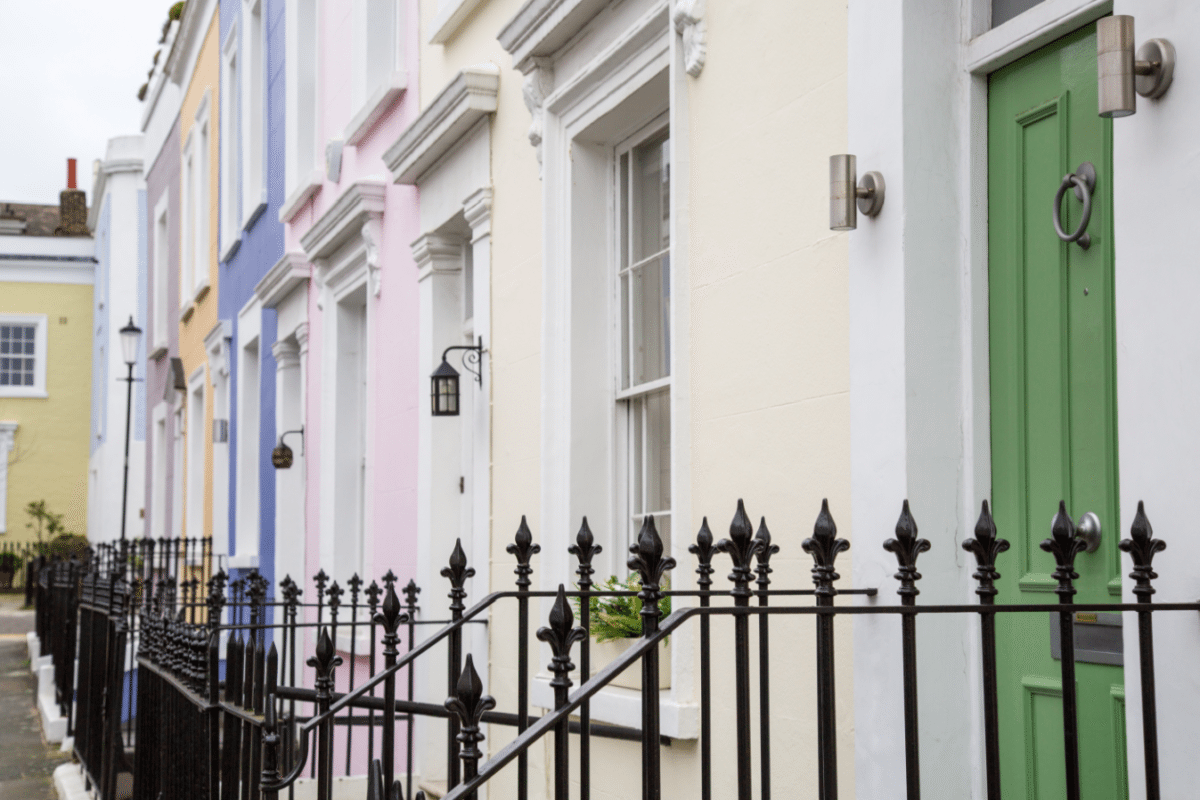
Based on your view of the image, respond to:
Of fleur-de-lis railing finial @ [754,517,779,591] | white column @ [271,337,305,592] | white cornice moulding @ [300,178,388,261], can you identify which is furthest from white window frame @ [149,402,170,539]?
fleur-de-lis railing finial @ [754,517,779,591]

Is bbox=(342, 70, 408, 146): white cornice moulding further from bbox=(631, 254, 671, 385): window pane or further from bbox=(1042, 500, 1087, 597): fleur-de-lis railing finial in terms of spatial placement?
bbox=(1042, 500, 1087, 597): fleur-de-lis railing finial

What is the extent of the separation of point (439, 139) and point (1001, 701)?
4648 millimetres

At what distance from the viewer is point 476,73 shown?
6.55 metres

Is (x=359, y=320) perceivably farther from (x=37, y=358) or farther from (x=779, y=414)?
(x=37, y=358)

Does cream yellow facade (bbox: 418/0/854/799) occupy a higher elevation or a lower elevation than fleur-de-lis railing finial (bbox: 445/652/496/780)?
higher

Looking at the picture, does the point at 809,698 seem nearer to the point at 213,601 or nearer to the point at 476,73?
the point at 213,601

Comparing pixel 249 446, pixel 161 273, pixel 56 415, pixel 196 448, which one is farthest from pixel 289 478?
pixel 56 415

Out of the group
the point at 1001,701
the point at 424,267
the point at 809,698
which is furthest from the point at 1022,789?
the point at 424,267

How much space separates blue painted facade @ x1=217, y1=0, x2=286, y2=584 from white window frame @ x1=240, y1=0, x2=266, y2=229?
14cm

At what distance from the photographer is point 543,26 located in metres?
5.65

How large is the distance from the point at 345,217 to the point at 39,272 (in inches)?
1042

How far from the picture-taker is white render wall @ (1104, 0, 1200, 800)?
102 inches

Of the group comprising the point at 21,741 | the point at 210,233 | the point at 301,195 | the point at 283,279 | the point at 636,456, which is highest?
the point at 210,233

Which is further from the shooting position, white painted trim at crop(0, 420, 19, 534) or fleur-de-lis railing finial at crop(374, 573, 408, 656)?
white painted trim at crop(0, 420, 19, 534)
